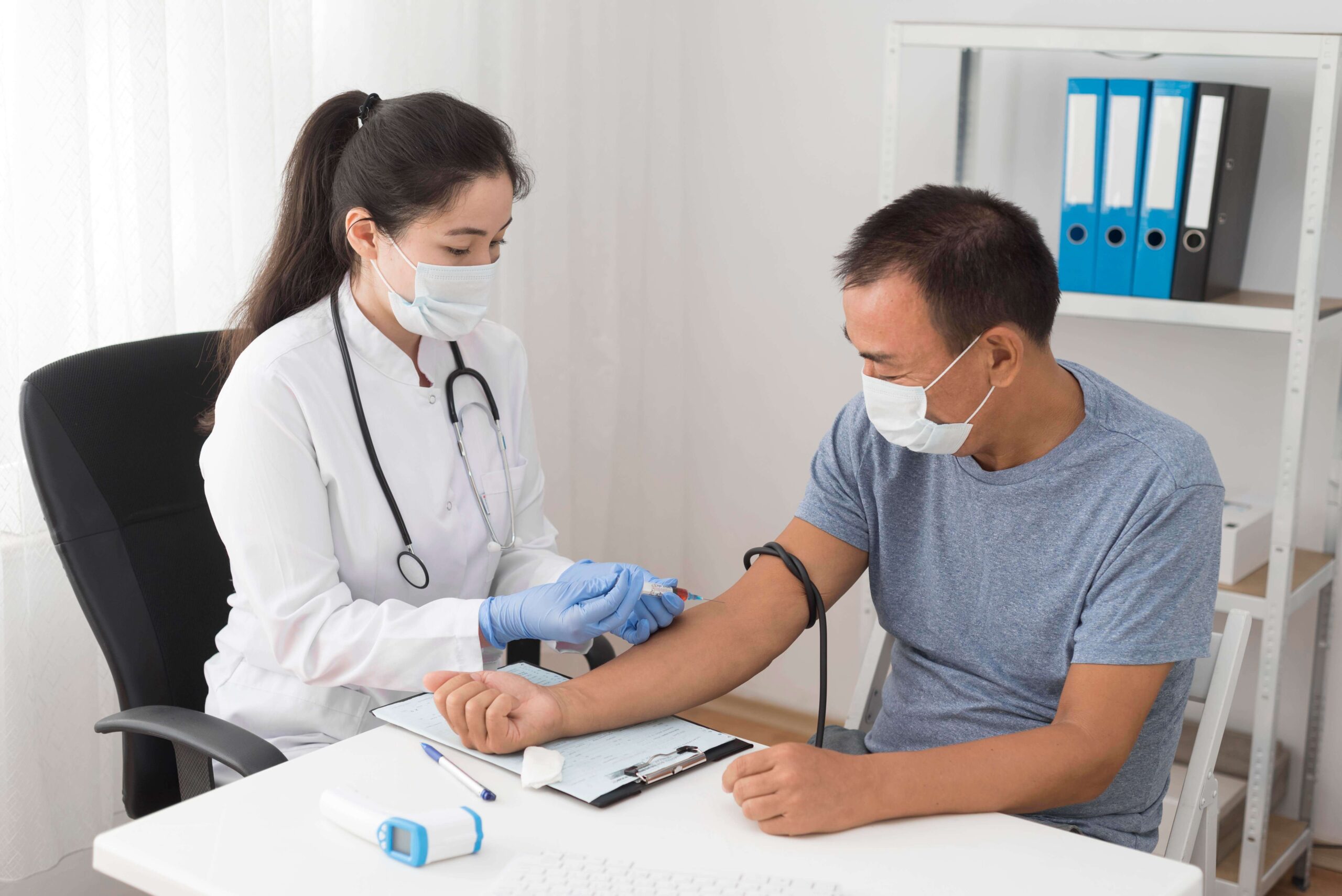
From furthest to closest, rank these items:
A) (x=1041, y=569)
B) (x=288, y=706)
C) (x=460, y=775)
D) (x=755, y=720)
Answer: (x=755, y=720) → (x=288, y=706) → (x=1041, y=569) → (x=460, y=775)

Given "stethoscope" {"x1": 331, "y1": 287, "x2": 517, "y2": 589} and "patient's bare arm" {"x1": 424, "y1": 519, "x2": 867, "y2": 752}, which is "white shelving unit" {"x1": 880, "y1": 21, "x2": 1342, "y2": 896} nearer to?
"patient's bare arm" {"x1": 424, "y1": 519, "x2": 867, "y2": 752}

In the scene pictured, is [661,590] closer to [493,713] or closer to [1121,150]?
[493,713]

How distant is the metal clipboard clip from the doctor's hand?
6cm

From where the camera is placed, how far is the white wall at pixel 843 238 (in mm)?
2336

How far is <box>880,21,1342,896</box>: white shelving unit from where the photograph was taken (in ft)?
6.50

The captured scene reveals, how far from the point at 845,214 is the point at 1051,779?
178cm

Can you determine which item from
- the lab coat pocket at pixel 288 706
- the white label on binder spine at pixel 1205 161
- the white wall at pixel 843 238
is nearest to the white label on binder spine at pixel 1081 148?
the white label on binder spine at pixel 1205 161

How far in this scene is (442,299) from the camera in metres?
1.55

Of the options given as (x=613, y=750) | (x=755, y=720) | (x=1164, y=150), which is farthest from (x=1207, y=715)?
(x=755, y=720)

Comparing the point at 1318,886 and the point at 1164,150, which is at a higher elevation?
the point at 1164,150

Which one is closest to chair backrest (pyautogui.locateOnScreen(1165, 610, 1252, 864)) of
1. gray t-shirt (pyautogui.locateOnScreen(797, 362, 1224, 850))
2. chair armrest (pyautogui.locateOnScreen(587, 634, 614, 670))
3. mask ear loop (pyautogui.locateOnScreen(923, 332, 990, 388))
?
gray t-shirt (pyautogui.locateOnScreen(797, 362, 1224, 850))

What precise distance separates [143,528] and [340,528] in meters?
0.23

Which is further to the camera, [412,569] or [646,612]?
[412,569]

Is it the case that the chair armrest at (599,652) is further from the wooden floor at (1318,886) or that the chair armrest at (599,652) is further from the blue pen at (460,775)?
the wooden floor at (1318,886)
